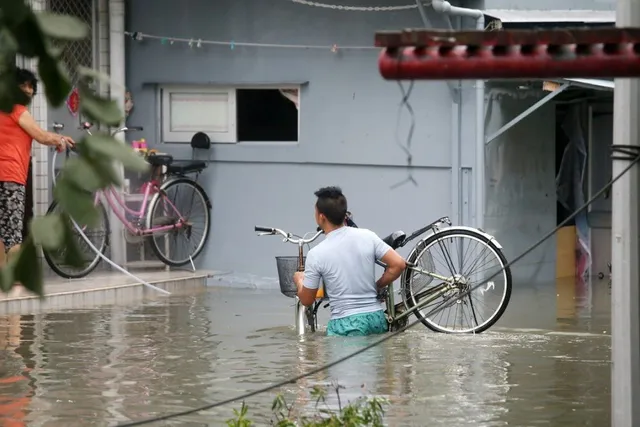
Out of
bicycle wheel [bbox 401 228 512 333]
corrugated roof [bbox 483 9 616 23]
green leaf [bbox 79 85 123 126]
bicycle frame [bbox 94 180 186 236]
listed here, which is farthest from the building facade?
green leaf [bbox 79 85 123 126]

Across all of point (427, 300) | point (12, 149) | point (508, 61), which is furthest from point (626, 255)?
point (12, 149)

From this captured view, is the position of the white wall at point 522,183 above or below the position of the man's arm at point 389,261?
above

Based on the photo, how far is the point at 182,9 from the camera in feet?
49.9

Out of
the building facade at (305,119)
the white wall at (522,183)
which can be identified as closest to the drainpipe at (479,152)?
the building facade at (305,119)

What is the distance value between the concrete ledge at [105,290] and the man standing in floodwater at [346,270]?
3.04 meters

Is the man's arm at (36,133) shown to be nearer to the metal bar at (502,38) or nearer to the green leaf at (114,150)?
the metal bar at (502,38)

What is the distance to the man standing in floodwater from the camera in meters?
9.45

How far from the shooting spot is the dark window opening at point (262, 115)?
50.1 feet

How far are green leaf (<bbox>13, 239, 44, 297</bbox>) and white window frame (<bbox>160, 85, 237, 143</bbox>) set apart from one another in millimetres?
12658

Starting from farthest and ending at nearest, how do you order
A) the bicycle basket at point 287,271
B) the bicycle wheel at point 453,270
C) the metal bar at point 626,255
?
the bicycle basket at point 287,271, the bicycle wheel at point 453,270, the metal bar at point 626,255

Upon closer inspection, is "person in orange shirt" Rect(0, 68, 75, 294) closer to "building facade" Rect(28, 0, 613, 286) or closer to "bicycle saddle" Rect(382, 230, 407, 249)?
"building facade" Rect(28, 0, 613, 286)

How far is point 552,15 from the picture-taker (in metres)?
13.8

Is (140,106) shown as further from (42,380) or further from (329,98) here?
(42,380)

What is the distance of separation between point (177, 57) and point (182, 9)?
0.57m
